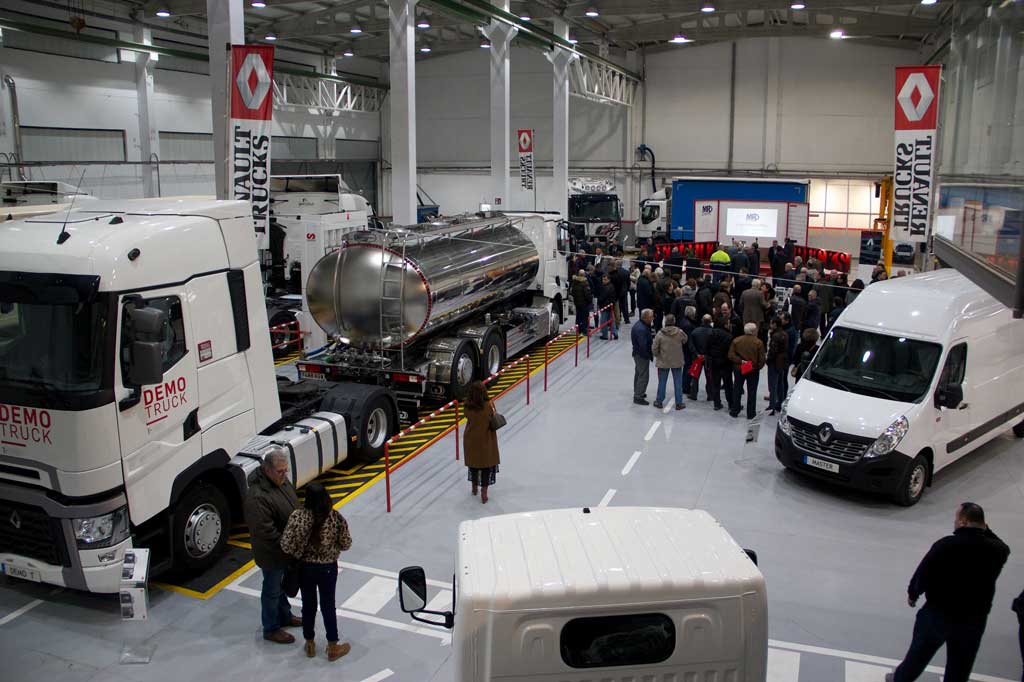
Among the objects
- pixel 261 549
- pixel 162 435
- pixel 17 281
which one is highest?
pixel 17 281

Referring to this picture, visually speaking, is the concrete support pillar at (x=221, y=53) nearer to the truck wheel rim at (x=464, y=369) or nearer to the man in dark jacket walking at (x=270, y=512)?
the truck wheel rim at (x=464, y=369)

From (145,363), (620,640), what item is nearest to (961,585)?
(620,640)

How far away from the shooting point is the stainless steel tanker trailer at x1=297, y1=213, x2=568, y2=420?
42.1ft

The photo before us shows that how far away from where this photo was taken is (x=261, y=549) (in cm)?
678

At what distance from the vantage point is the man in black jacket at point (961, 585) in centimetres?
575

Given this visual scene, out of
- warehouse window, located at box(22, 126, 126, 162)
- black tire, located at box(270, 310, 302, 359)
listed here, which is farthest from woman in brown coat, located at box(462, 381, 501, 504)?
warehouse window, located at box(22, 126, 126, 162)

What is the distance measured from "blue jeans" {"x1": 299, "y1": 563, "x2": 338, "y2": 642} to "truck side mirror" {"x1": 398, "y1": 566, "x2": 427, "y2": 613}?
2.03m

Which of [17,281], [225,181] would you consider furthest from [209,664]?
[225,181]

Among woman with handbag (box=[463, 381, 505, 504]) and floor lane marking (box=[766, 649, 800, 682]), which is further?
woman with handbag (box=[463, 381, 505, 504])

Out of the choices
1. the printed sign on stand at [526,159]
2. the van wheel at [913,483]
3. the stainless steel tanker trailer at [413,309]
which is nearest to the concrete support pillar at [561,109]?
the printed sign on stand at [526,159]

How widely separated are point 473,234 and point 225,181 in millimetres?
4512

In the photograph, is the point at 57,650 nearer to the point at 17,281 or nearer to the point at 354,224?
the point at 17,281

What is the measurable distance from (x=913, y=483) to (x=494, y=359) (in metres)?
7.56

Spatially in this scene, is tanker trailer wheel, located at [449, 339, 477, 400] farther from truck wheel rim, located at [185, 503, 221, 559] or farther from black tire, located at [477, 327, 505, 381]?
truck wheel rim, located at [185, 503, 221, 559]
